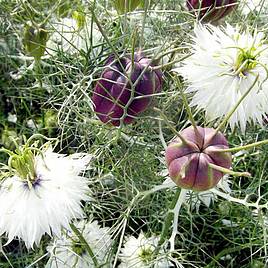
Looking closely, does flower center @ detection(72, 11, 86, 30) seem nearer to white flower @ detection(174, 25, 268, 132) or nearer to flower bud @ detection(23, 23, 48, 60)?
flower bud @ detection(23, 23, 48, 60)

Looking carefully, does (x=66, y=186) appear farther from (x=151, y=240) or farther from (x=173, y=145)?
(x=151, y=240)

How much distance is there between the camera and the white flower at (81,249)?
1.02 m

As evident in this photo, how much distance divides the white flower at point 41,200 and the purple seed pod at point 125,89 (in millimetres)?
92

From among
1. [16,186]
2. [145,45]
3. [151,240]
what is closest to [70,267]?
[151,240]

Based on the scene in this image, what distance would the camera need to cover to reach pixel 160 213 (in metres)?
1.10

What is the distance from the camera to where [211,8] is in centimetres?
103

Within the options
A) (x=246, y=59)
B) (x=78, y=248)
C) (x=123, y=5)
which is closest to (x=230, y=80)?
(x=246, y=59)

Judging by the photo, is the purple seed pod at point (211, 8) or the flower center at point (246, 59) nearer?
the flower center at point (246, 59)

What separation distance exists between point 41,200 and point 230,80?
28 centimetres

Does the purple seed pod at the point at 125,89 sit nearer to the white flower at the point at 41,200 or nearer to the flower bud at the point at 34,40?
the white flower at the point at 41,200

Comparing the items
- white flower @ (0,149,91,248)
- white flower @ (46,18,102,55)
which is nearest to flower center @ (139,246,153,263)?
white flower @ (0,149,91,248)

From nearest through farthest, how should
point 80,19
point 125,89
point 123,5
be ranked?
point 125,89
point 123,5
point 80,19

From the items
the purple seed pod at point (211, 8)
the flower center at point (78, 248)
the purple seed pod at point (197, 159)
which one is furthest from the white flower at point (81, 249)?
the purple seed pod at point (211, 8)

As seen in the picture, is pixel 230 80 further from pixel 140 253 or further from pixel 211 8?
pixel 140 253
